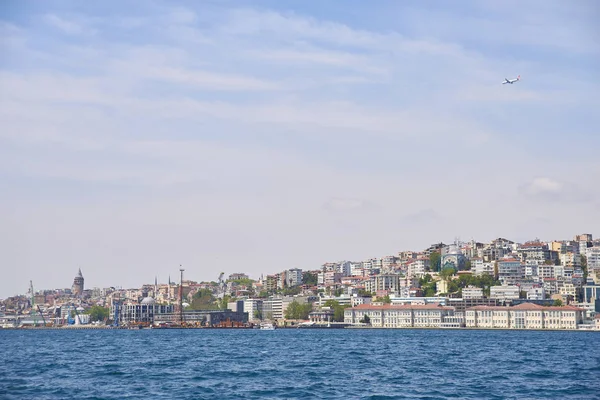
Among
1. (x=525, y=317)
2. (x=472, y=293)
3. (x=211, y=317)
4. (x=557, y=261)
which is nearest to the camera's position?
(x=525, y=317)

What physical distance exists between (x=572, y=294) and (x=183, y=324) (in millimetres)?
77275

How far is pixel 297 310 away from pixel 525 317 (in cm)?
5429

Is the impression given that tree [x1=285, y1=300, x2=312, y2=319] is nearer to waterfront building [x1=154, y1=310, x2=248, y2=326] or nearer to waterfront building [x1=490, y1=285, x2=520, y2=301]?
waterfront building [x1=154, y1=310, x2=248, y2=326]

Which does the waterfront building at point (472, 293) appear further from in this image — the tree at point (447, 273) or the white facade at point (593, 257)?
the white facade at point (593, 257)

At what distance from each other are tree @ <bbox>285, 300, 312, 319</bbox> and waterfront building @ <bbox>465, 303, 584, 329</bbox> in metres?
41.9

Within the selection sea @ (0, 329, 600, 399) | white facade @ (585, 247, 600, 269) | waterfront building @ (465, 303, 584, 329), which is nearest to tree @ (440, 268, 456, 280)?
white facade @ (585, 247, 600, 269)

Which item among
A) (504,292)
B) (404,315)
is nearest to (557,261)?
(504,292)

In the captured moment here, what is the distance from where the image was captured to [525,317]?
140125mm

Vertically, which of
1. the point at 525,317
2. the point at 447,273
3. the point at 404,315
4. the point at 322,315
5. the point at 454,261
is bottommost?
the point at 322,315

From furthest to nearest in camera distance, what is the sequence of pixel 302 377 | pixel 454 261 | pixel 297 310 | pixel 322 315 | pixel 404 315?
pixel 454 261, pixel 297 310, pixel 322 315, pixel 404 315, pixel 302 377

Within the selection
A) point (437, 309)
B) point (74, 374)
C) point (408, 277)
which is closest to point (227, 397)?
point (74, 374)

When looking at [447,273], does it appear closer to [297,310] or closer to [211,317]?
[297,310]

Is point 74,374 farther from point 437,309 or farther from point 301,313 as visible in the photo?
point 301,313

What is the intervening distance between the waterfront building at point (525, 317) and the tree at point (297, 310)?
41887 mm
